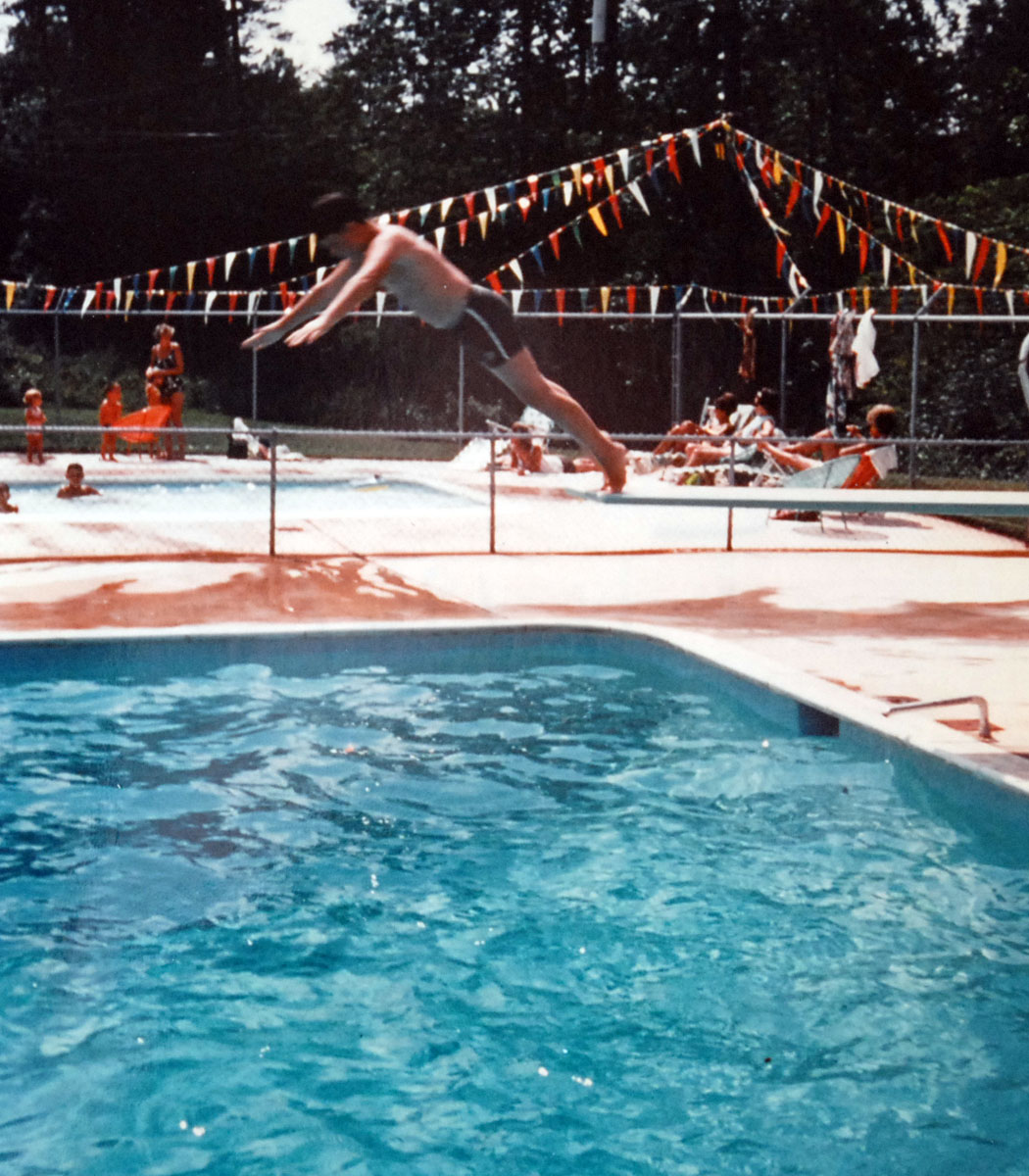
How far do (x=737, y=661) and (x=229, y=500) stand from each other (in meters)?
9.32

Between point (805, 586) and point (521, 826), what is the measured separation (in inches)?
161

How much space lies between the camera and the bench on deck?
514 cm

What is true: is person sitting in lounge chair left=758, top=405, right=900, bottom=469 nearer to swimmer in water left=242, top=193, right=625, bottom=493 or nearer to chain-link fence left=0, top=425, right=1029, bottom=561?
chain-link fence left=0, top=425, right=1029, bottom=561

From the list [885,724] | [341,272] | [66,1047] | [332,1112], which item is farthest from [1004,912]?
[341,272]

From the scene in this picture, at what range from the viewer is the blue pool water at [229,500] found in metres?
13.0

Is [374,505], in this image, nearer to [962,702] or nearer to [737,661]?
[737,661]

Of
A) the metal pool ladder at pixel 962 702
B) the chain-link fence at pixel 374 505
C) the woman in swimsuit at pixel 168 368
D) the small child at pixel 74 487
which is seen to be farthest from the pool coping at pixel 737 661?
the woman in swimsuit at pixel 168 368

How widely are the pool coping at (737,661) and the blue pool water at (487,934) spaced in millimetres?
95

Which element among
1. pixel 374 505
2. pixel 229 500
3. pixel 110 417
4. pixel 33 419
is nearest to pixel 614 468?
pixel 374 505

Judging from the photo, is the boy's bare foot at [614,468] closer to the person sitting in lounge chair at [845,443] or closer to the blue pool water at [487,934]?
the blue pool water at [487,934]

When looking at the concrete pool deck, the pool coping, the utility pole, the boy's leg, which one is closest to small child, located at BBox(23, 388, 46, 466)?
the concrete pool deck

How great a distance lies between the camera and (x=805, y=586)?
8891mm

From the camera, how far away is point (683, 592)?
8.73 meters

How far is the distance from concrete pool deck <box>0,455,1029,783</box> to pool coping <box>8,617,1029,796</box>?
2.2 inches
